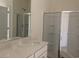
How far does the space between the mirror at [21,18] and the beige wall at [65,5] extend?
4.76ft

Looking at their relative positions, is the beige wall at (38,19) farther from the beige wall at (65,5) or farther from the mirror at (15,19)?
the mirror at (15,19)

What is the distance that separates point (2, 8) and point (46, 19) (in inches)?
78.7

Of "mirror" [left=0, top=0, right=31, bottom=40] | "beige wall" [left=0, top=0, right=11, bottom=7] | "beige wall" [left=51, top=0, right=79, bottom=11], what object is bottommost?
"mirror" [left=0, top=0, right=31, bottom=40]

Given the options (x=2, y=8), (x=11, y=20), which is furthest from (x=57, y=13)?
(x=2, y=8)

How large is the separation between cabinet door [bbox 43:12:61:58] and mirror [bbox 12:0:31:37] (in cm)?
97

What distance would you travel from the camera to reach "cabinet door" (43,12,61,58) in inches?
149

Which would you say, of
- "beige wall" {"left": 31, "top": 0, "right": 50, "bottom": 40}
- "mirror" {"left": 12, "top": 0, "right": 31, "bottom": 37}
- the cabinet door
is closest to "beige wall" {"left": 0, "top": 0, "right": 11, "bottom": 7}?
"mirror" {"left": 12, "top": 0, "right": 31, "bottom": 37}

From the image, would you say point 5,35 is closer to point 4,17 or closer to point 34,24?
point 4,17

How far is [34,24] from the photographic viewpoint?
12.2 feet

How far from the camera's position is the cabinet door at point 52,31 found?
378 cm

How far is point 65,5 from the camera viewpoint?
413 centimetres

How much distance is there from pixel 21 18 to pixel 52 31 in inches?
55.6

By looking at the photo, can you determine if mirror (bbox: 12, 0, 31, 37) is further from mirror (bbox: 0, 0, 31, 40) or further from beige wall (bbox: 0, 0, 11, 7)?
beige wall (bbox: 0, 0, 11, 7)

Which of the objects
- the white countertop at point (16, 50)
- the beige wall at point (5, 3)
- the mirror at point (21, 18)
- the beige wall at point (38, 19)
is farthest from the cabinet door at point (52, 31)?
the beige wall at point (5, 3)
